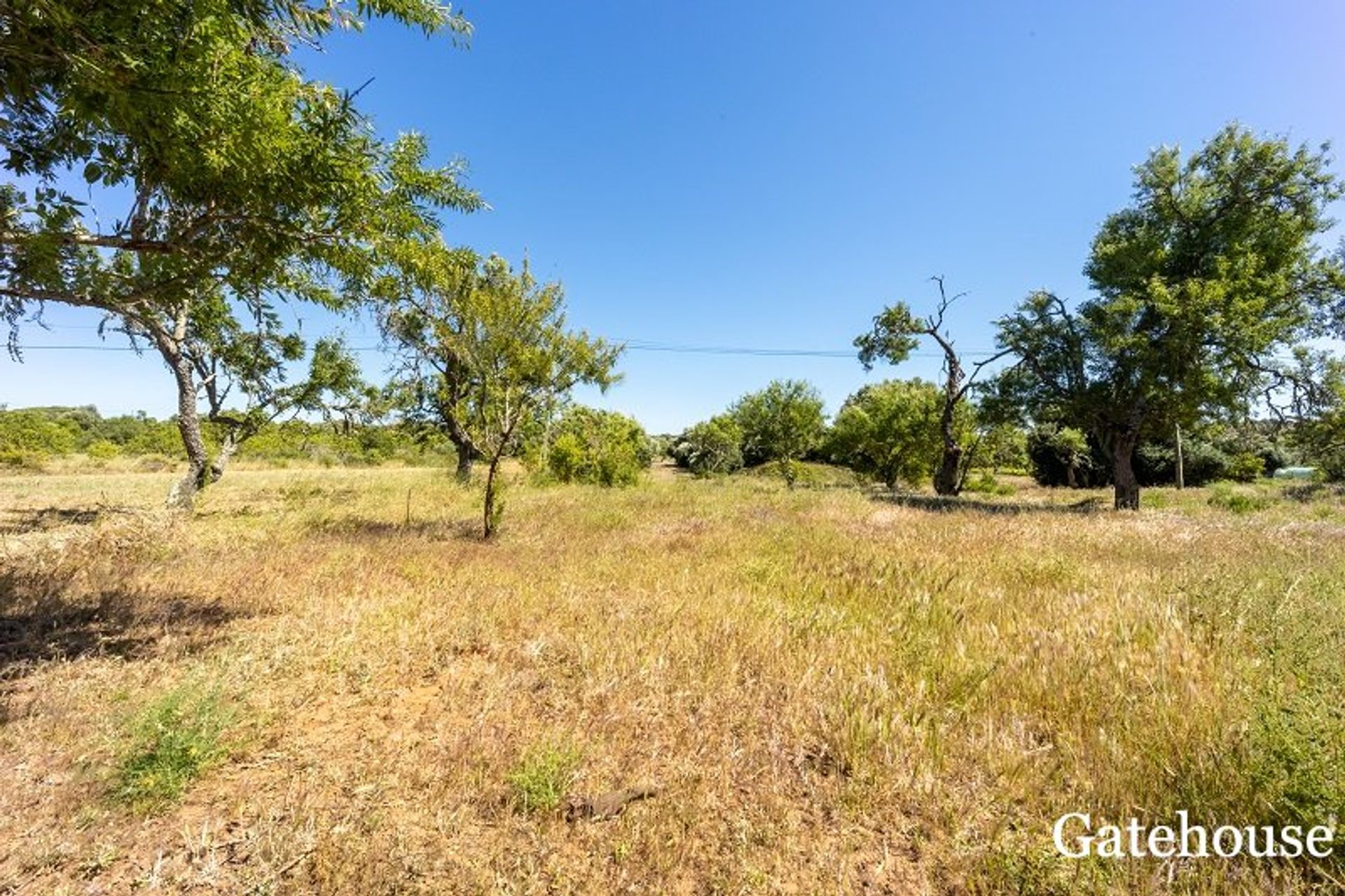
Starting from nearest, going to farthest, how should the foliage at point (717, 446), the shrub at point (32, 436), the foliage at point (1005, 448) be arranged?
the foliage at point (1005, 448), the shrub at point (32, 436), the foliage at point (717, 446)

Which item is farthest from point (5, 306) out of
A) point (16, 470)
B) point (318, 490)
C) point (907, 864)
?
point (16, 470)

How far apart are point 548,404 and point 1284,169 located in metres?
24.1

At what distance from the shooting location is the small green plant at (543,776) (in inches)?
116

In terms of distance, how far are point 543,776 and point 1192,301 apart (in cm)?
2113

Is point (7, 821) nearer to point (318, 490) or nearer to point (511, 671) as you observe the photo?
point (511, 671)

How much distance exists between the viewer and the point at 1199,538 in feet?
→ 32.2

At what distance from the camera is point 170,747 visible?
3.22 m

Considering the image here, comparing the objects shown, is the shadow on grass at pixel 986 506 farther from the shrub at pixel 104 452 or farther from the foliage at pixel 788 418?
the shrub at pixel 104 452

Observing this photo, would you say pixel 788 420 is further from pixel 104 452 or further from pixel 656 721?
pixel 104 452

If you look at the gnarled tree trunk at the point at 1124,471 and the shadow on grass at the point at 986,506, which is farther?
the gnarled tree trunk at the point at 1124,471

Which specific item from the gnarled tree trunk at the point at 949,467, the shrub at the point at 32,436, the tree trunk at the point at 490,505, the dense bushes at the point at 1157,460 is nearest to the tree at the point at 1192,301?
the gnarled tree trunk at the point at 949,467

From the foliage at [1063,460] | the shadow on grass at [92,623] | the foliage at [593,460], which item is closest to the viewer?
the shadow on grass at [92,623]

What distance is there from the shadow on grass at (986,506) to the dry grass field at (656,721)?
23.8ft

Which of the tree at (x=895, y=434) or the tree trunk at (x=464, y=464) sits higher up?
the tree at (x=895, y=434)
